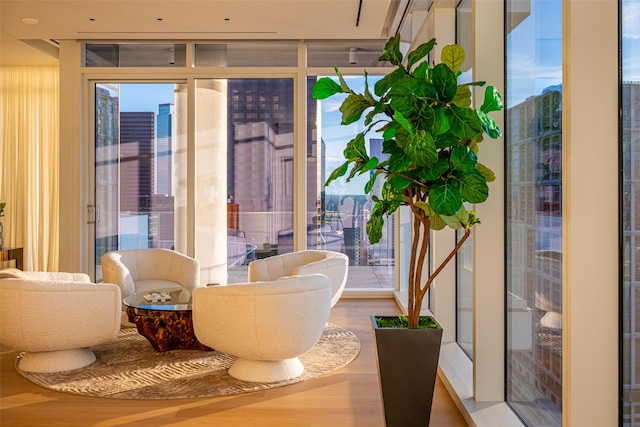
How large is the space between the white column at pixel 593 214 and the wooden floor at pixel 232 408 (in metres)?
1.29

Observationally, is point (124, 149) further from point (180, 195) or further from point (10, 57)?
point (10, 57)

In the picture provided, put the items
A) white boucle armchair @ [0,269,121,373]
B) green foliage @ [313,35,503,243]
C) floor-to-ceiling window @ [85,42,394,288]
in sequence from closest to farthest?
1. green foliage @ [313,35,503,243]
2. white boucle armchair @ [0,269,121,373]
3. floor-to-ceiling window @ [85,42,394,288]

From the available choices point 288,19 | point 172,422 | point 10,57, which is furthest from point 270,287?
point 10,57

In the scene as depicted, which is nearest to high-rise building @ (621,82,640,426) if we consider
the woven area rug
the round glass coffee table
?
the woven area rug

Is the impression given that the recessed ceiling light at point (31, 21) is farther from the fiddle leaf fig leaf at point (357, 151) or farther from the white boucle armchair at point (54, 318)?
the fiddle leaf fig leaf at point (357, 151)

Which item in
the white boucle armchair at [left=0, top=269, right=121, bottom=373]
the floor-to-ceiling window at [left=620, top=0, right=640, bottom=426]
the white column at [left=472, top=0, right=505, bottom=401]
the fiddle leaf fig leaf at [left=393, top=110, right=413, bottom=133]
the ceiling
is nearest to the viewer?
the floor-to-ceiling window at [left=620, top=0, right=640, bottom=426]

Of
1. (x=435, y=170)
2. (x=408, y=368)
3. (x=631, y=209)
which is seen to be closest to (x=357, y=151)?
(x=435, y=170)

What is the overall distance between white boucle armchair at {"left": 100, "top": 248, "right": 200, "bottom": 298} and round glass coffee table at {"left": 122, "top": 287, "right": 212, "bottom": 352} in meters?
0.82

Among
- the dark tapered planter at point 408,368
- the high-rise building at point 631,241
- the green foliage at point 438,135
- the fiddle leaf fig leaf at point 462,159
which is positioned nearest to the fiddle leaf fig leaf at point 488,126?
the green foliage at point 438,135

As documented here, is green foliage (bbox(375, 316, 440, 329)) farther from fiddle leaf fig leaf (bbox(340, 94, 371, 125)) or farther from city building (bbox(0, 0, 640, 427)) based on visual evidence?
fiddle leaf fig leaf (bbox(340, 94, 371, 125))

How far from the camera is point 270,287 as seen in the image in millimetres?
3455

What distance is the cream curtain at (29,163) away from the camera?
743 centimetres

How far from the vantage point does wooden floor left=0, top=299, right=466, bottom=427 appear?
A: 120 inches

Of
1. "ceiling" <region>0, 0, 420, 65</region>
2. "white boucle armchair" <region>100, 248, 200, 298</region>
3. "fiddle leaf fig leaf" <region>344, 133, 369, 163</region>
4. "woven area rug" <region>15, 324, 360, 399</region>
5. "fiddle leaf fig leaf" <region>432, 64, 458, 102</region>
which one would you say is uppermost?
"ceiling" <region>0, 0, 420, 65</region>
